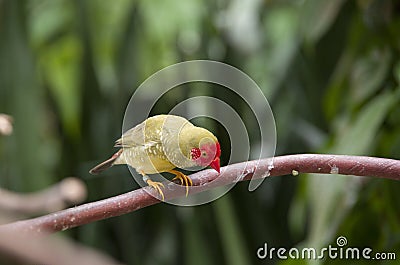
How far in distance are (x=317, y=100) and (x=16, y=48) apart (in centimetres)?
39

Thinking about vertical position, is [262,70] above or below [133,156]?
above

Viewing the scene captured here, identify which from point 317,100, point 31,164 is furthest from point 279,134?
point 31,164

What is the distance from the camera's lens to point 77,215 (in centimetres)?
20

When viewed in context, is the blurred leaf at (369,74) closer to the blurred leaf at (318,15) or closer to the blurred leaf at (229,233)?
the blurred leaf at (318,15)

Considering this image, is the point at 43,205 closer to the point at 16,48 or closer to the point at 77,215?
the point at 77,215

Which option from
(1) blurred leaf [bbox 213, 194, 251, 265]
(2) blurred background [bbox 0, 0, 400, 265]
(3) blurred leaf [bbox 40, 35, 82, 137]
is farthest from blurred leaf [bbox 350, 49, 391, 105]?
(3) blurred leaf [bbox 40, 35, 82, 137]

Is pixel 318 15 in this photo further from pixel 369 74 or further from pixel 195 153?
pixel 195 153

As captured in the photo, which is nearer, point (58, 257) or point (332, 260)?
point (58, 257)

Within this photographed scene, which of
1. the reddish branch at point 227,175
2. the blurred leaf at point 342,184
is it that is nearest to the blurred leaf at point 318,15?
the blurred leaf at point 342,184

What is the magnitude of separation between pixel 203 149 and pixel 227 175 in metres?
0.01

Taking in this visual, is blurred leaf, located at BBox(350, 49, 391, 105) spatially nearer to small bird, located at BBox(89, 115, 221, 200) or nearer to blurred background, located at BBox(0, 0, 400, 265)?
blurred background, located at BBox(0, 0, 400, 265)

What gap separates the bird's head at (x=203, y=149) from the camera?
0.19 m

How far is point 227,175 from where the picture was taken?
0.20 m

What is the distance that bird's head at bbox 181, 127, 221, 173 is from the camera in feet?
0.64
